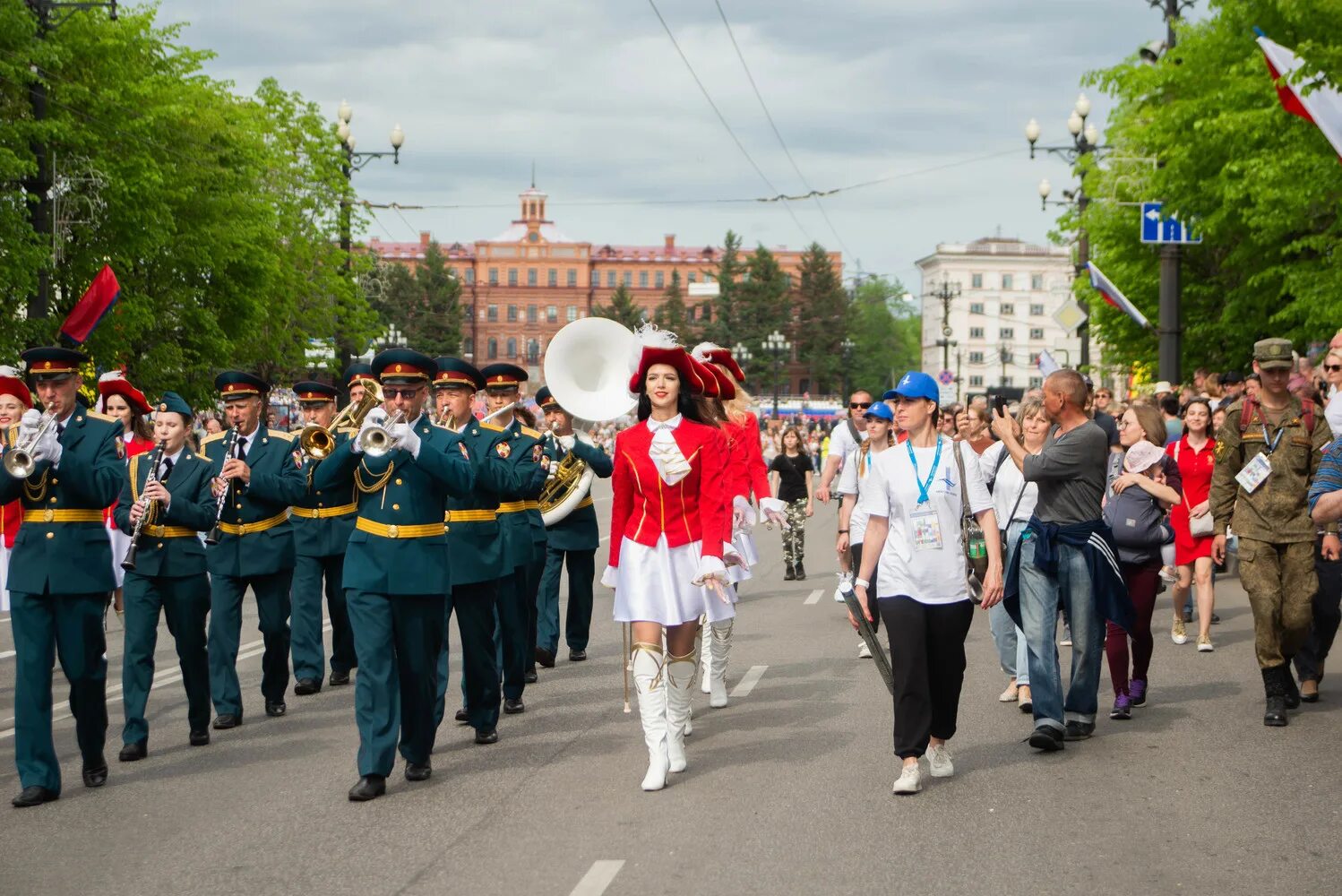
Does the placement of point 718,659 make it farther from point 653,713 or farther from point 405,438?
point 405,438

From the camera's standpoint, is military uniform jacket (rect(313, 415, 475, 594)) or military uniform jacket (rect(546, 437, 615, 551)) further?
military uniform jacket (rect(546, 437, 615, 551))

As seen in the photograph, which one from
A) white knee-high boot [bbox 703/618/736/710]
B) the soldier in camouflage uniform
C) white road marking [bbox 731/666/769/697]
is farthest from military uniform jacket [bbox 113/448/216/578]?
the soldier in camouflage uniform

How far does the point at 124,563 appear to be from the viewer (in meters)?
8.99

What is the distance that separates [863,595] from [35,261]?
20066 mm

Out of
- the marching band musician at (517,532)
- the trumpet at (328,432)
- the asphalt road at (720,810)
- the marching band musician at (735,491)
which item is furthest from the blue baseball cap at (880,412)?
the trumpet at (328,432)

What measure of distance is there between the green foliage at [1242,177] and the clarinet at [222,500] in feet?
34.4

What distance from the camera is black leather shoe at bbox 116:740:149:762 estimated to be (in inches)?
346

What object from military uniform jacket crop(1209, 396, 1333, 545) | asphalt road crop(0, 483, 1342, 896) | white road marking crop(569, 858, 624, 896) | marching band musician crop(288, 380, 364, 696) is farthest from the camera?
marching band musician crop(288, 380, 364, 696)

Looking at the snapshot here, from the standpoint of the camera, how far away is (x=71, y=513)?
8.16 metres

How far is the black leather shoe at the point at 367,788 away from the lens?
25.1 ft

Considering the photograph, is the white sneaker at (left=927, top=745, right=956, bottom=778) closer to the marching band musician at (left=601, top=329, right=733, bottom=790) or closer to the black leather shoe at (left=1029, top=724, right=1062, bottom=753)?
the black leather shoe at (left=1029, top=724, right=1062, bottom=753)

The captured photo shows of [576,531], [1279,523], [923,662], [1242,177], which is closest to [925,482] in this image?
[923,662]

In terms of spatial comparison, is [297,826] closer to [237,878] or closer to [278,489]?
[237,878]

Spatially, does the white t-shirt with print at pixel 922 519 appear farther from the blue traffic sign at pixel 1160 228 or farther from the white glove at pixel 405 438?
the blue traffic sign at pixel 1160 228
